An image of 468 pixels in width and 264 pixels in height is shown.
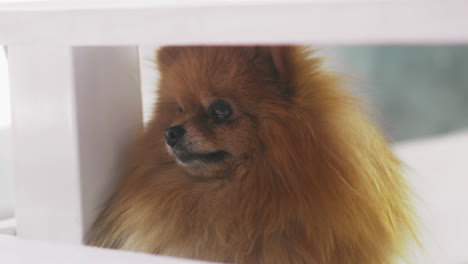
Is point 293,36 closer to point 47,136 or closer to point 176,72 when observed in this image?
point 176,72

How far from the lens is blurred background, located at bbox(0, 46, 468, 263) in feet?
2.58

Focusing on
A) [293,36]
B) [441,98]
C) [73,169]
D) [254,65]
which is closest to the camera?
[293,36]

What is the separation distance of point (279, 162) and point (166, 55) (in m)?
0.23

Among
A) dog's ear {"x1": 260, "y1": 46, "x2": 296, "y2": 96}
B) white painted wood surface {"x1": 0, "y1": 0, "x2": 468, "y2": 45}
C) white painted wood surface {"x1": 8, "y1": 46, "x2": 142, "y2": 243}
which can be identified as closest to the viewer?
Answer: white painted wood surface {"x1": 0, "y1": 0, "x2": 468, "y2": 45}

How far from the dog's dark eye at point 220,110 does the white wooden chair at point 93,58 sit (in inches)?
5.1

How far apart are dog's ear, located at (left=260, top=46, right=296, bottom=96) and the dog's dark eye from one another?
2.8 inches

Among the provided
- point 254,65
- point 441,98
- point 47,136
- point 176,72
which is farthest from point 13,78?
point 441,98

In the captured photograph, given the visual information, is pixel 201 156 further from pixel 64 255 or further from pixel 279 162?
pixel 64 255

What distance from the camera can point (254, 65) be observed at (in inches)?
25.3

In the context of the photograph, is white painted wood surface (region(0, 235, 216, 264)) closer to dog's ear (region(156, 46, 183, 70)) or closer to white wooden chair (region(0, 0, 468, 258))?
white wooden chair (region(0, 0, 468, 258))

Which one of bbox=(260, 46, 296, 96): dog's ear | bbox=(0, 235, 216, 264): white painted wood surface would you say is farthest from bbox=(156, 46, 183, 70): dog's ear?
bbox=(0, 235, 216, 264): white painted wood surface

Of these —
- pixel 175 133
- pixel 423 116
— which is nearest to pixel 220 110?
pixel 175 133

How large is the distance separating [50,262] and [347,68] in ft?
1.54

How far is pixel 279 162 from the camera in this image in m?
0.64
